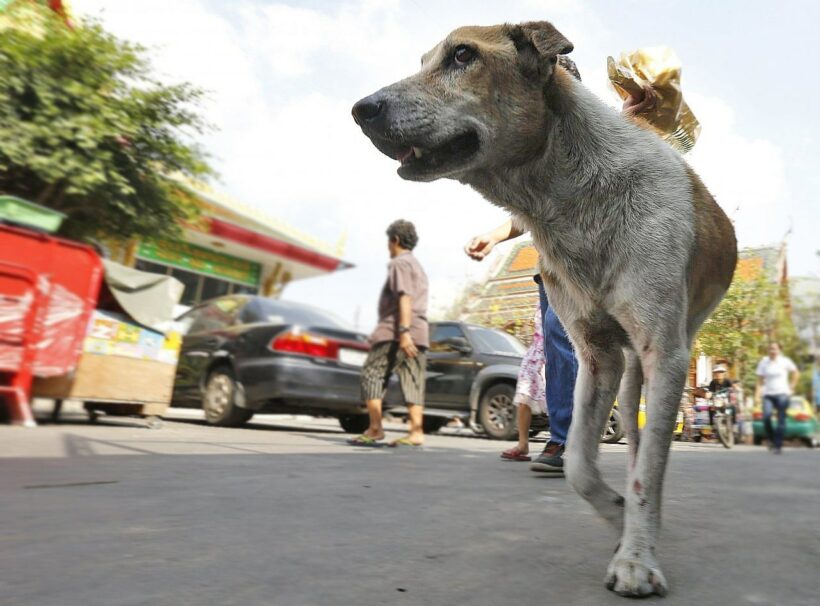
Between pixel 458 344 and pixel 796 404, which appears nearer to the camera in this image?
pixel 458 344

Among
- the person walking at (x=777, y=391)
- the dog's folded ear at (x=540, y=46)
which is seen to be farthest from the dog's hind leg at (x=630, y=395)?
the person walking at (x=777, y=391)

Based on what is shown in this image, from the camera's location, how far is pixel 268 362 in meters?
7.81

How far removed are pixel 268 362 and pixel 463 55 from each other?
6161 mm

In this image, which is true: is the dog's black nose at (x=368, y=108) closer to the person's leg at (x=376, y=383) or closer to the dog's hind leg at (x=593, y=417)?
Result: the dog's hind leg at (x=593, y=417)

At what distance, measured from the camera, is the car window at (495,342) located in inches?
372

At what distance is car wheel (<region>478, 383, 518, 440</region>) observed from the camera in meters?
8.64

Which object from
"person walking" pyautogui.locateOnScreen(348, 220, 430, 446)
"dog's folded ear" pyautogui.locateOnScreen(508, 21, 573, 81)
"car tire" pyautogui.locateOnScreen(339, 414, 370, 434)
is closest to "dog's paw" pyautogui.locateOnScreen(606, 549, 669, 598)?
"dog's folded ear" pyautogui.locateOnScreen(508, 21, 573, 81)

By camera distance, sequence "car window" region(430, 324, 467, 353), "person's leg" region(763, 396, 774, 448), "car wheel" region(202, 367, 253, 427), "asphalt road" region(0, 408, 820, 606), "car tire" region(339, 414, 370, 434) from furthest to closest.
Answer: "car window" region(430, 324, 467, 353) → "car tire" region(339, 414, 370, 434) → "person's leg" region(763, 396, 774, 448) → "car wheel" region(202, 367, 253, 427) → "asphalt road" region(0, 408, 820, 606)

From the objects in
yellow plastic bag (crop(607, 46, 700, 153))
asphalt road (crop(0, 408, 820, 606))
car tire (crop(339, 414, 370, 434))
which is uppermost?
yellow plastic bag (crop(607, 46, 700, 153))

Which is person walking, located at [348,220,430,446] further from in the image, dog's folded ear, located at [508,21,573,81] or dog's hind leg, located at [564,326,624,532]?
dog's folded ear, located at [508,21,573,81]

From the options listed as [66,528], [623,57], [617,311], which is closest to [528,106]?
[617,311]

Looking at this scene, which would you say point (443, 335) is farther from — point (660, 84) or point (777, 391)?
point (660, 84)

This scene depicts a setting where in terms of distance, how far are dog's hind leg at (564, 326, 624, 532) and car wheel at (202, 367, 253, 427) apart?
6453mm

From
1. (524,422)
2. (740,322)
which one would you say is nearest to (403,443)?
(524,422)
